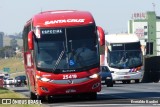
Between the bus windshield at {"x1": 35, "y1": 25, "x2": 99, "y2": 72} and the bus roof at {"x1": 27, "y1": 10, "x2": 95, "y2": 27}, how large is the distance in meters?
0.20

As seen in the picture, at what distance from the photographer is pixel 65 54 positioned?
2538 centimetres

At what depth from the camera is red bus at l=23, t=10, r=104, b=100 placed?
25.2 m

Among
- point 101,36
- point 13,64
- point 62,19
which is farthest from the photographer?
point 13,64

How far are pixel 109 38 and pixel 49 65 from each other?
27090 millimetres

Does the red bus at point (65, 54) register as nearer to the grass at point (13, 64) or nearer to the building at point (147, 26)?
the building at point (147, 26)

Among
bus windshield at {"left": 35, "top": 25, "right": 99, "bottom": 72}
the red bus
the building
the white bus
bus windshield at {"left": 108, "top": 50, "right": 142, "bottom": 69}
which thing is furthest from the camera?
the building

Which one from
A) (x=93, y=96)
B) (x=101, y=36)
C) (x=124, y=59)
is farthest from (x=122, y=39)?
(x=101, y=36)

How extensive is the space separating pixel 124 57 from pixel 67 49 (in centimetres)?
2664

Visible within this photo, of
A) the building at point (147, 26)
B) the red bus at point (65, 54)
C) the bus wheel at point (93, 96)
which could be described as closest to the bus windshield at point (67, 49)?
the red bus at point (65, 54)

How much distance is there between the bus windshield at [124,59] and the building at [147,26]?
105047mm

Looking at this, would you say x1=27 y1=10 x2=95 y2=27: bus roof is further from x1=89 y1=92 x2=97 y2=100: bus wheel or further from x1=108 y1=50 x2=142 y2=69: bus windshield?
x1=108 y1=50 x2=142 y2=69: bus windshield

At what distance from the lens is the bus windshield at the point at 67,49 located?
82.9 ft

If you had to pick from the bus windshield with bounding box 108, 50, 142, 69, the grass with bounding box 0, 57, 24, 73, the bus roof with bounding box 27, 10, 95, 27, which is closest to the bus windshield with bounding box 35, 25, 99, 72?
the bus roof with bounding box 27, 10, 95, 27

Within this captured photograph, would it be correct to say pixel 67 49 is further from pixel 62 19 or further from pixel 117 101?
pixel 117 101
